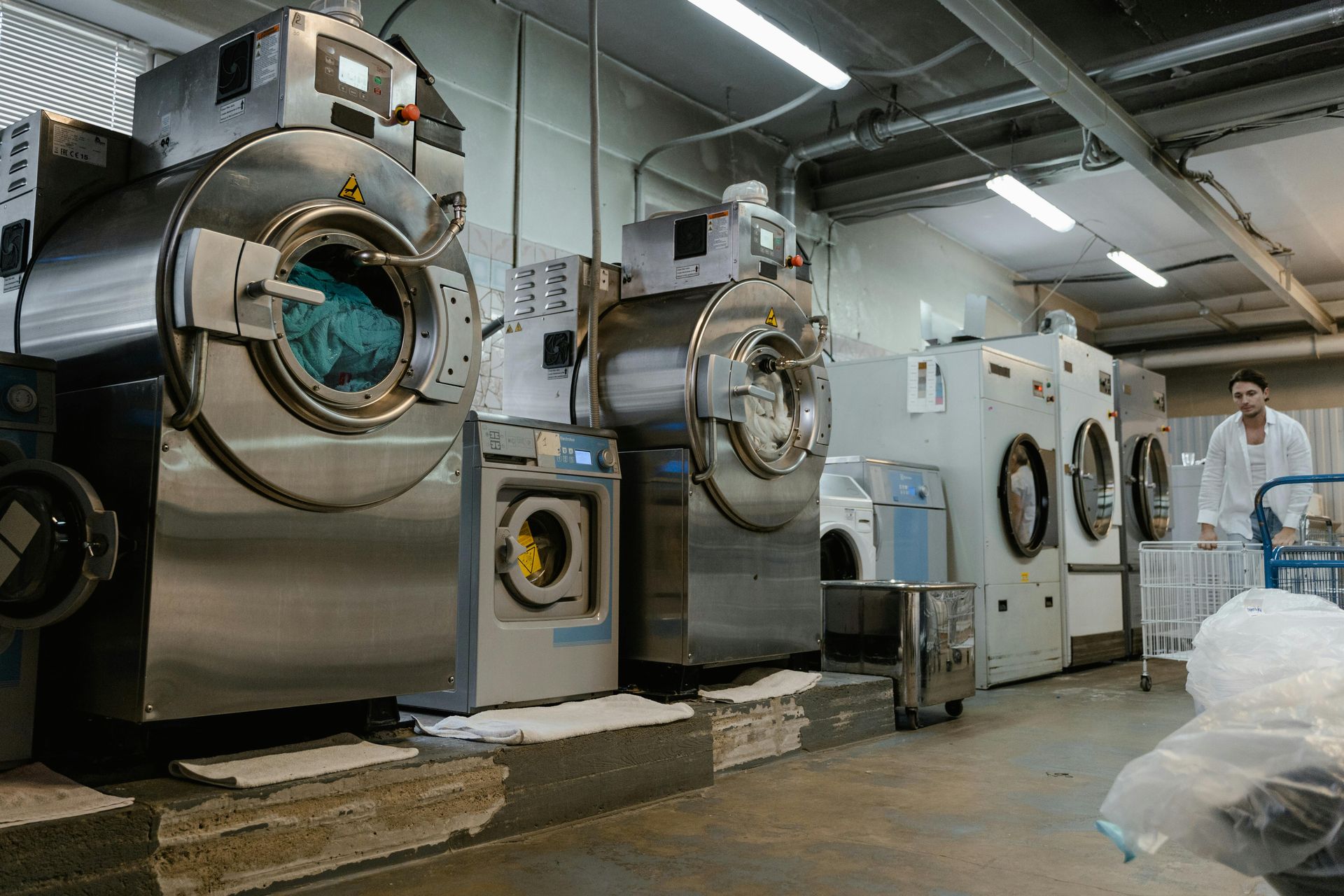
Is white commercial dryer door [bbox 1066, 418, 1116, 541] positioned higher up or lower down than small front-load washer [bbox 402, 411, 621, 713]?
higher up

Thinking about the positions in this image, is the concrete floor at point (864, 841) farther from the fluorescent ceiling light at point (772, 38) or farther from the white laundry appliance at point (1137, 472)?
the white laundry appliance at point (1137, 472)

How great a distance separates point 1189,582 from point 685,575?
11.0 feet

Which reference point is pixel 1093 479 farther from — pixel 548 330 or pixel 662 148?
pixel 548 330

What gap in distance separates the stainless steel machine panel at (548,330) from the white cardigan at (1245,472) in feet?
12.0

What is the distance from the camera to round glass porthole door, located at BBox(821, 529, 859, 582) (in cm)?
506

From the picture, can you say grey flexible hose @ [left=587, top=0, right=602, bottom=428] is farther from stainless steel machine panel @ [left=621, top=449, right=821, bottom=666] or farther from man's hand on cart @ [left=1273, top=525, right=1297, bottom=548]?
man's hand on cart @ [left=1273, top=525, right=1297, bottom=548]

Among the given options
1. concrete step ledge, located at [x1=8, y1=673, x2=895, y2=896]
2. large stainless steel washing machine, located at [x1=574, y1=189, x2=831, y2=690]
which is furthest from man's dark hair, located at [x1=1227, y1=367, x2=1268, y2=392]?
concrete step ledge, located at [x1=8, y1=673, x2=895, y2=896]

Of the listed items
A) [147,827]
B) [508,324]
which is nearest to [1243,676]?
[147,827]

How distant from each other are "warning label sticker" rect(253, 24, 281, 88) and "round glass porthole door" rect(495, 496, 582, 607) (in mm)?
1293

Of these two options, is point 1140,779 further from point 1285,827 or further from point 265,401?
point 265,401

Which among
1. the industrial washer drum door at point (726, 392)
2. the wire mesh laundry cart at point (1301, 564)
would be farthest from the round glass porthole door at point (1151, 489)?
the industrial washer drum door at point (726, 392)

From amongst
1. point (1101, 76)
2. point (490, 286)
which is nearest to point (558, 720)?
point (490, 286)

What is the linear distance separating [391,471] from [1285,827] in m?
1.88

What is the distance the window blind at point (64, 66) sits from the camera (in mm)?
3441
